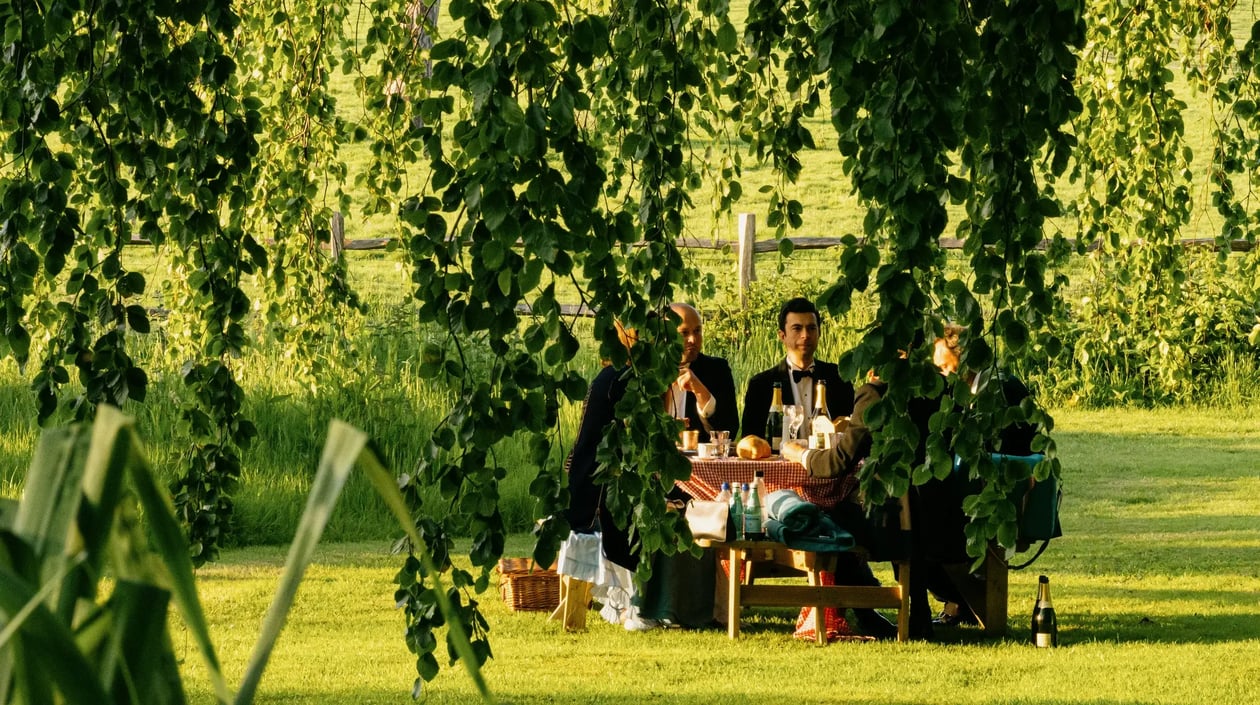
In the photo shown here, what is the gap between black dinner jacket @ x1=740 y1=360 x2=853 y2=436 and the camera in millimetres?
6160

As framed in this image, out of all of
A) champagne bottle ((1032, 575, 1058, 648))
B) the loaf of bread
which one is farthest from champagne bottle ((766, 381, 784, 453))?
champagne bottle ((1032, 575, 1058, 648))

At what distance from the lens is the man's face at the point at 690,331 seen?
5.84m

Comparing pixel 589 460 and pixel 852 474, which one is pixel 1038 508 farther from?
pixel 589 460

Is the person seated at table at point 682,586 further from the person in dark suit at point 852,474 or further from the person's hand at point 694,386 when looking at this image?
the person in dark suit at point 852,474

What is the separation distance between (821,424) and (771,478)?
27 cm

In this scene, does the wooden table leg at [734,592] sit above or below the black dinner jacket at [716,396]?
below

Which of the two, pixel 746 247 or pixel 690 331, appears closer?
pixel 690 331

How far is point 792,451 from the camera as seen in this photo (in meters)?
5.75

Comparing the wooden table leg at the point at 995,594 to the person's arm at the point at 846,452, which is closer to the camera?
the person's arm at the point at 846,452

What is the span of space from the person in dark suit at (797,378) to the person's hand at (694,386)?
0.51ft

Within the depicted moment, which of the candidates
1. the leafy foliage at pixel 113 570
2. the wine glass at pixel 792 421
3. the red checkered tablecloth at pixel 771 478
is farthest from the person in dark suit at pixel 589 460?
the leafy foliage at pixel 113 570

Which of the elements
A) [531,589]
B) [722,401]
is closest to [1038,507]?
[722,401]

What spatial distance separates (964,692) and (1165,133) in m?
1.74

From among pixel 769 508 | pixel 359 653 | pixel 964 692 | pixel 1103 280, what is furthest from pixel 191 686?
pixel 1103 280
